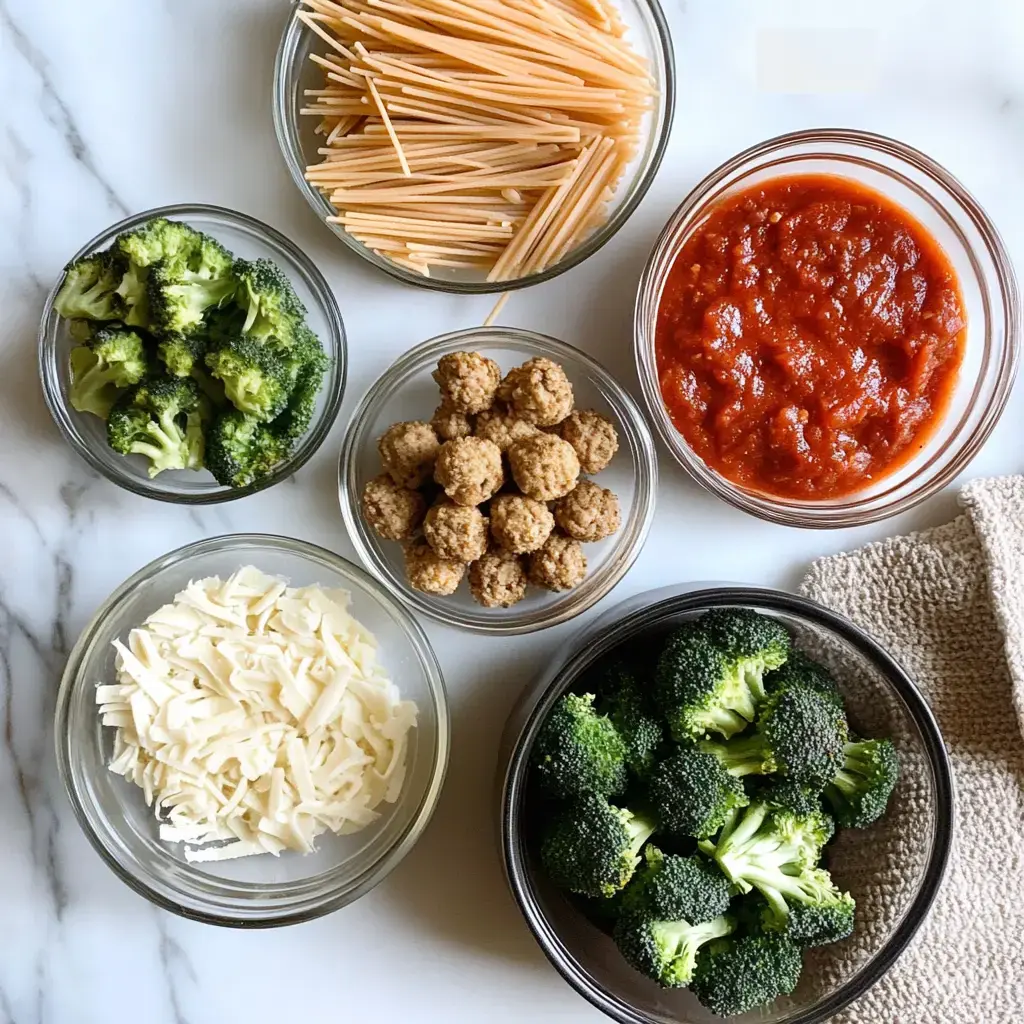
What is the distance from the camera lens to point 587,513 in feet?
5.44

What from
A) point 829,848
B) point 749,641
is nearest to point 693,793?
point 749,641

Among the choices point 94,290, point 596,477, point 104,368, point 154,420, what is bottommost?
point 596,477

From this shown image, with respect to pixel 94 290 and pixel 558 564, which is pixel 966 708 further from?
pixel 94 290

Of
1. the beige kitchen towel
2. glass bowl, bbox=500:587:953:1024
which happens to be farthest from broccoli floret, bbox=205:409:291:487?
the beige kitchen towel

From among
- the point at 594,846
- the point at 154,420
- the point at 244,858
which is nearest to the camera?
the point at 594,846

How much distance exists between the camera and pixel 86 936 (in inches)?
74.0

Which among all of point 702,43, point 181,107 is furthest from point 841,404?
point 181,107

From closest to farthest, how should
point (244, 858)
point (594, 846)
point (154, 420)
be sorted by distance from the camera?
point (594, 846)
point (154, 420)
point (244, 858)

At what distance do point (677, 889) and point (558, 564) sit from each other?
22.9 inches

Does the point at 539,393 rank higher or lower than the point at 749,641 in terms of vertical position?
higher

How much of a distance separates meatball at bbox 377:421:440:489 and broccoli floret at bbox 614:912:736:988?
0.85 m

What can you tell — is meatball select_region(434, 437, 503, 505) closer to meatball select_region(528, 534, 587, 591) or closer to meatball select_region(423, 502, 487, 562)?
meatball select_region(423, 502, 487, 562)

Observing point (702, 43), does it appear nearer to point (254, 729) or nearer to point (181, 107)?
point (181, 107)

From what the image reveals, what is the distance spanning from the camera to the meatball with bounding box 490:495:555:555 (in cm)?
160
